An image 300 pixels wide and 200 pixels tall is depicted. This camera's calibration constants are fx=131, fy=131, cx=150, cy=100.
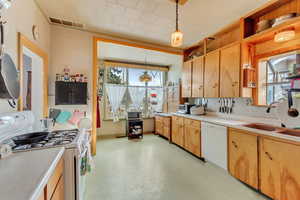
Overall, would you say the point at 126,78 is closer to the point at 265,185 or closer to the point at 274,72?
the point at 274,72

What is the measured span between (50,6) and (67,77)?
119 centimetres

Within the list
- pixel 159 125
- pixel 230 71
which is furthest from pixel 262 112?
pixel 159 125

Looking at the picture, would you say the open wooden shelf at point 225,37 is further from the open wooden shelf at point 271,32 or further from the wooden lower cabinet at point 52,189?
the wooden lower cabinet at point 52,189

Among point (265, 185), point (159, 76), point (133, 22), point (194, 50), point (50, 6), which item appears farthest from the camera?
point (159, 76)

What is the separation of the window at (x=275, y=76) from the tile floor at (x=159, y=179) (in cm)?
152

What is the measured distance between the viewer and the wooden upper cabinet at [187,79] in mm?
3592

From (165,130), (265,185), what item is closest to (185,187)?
(265,185)

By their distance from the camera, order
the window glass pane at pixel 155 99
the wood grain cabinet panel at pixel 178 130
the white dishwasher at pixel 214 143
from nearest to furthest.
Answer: the white dishwasher at pixel 214 143 → the wood grain cabinet panel at pixel 178 130 → the window glass pane at pixel 155 99

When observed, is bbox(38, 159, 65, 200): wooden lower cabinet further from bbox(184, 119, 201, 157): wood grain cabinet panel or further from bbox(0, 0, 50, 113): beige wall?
bbox(184, 119, 201, 157): wood grain cabinet panel

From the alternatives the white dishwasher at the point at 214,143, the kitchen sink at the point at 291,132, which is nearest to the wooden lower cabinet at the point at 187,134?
the white dishwasher at the point at 214,143

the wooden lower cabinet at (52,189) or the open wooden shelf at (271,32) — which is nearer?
the wooden lower cabinet at (52,189)

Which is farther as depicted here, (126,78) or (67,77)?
(126,78)

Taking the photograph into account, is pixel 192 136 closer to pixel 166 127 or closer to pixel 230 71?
pixel 166 127

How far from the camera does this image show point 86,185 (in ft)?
6.49
